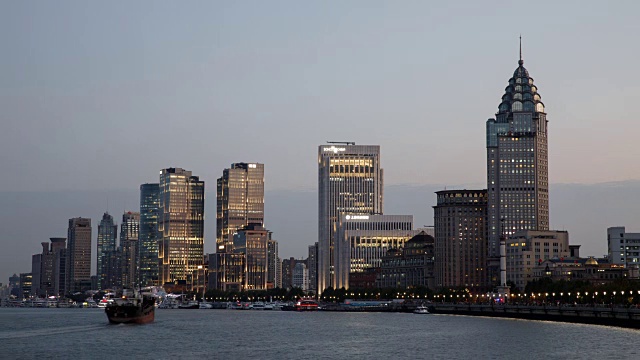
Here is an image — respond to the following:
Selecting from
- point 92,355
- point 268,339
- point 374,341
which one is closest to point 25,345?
point 92,355

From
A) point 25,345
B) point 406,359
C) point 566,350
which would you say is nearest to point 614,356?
point 566,350

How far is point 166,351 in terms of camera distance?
156 metres

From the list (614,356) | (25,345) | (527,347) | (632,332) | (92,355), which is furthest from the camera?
(632,332)

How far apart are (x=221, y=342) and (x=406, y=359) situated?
45724 mm

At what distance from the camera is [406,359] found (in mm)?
143500

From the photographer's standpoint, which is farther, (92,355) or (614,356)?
(92,355)

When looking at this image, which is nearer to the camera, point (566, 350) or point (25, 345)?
point (566, 350)

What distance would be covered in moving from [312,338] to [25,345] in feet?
168

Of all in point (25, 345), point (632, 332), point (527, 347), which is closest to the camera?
point (527, 347)

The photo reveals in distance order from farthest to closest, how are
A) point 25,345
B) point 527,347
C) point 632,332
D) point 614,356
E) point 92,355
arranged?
1. point 632,332
2. point 25,345
3. point 527,347
4. point 92,355
5. point 614,356

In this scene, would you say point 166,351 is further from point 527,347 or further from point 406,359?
point 527,347

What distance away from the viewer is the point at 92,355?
149 m

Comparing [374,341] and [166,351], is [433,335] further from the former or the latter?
[166,351]

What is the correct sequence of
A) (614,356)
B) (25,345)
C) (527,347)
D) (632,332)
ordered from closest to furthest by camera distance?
(614,356)
(527,347)
(25,345)
(632,332)
